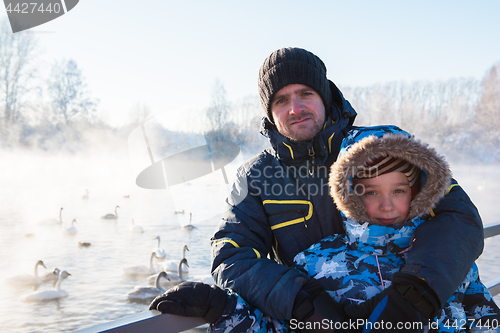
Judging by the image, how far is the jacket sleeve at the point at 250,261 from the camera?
113 cm

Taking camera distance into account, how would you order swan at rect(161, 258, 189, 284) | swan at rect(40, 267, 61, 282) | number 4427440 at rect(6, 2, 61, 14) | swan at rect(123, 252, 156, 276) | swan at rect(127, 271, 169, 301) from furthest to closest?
swan at rect(123, 252, 156, 276), swan at rect(40, 267, 61, 282), swan at rect(161, 258, 189, 284), swan at rect(127, 271, 169, 301), number 4427440 at rect(6, 2, 61, 14)

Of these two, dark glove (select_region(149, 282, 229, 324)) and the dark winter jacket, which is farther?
the dark winter jacket

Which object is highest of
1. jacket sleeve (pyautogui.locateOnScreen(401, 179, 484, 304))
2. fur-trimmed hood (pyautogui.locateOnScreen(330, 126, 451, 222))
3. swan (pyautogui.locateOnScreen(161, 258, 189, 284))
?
fur-trimmed hood (pyautogui.locateOnScreen(330, 126, 451, 222))

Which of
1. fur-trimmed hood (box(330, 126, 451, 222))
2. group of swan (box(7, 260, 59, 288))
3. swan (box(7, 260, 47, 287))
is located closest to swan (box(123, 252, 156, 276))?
group of swan (box(7, 260, 59, 288))

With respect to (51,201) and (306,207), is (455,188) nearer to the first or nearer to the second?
(306,207)

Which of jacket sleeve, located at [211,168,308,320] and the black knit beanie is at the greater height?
the black knit beanie

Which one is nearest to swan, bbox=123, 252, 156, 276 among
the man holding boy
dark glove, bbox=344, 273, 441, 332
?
the man holding boy

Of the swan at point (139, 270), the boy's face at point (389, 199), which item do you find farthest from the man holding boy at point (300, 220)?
the swan at point (139, 270)

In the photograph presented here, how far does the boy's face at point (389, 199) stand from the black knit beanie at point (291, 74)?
563 mm

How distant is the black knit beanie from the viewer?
1.72m

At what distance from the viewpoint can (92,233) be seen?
476 inches

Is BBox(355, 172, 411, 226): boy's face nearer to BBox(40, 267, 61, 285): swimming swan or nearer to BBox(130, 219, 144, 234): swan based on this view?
BBox(40, 267, 61, 285): swimming swan

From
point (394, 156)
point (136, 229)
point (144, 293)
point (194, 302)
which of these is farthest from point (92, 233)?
point (394, 156)

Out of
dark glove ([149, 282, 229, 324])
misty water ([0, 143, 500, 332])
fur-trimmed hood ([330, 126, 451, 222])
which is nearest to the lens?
dark glove ([149, 282, 229, 324])
